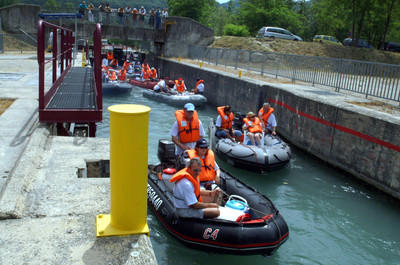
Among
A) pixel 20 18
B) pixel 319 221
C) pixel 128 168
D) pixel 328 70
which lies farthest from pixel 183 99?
pixel 20 18

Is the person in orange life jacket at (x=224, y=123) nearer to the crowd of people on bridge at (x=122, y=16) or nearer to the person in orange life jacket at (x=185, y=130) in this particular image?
the person in orange life jacket at (x=185, y=130)

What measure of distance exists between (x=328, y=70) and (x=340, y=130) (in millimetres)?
5113

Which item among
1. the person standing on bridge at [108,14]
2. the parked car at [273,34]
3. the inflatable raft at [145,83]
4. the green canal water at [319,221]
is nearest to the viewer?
the green canal water at [319,221]

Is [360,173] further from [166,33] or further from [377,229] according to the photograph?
[166,33]

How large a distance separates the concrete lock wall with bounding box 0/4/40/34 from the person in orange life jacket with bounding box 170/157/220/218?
98.8ft

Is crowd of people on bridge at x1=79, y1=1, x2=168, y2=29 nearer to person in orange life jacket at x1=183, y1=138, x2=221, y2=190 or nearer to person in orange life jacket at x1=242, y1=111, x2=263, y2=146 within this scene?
person in orange life jacket at x1=242, y1=111, x2=263, y2=146

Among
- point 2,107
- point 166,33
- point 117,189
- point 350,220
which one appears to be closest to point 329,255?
point 350,220

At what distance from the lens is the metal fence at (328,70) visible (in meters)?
11.9

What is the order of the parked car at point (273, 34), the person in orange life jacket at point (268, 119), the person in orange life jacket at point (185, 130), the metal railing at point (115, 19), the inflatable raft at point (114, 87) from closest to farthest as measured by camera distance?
the person in orange life jacket at point (185, 130)
the person in orange life jacket at point (268, 119)
the inflatable raft at point (114, 87)
the metal railing at point (115, 19)
the parked car at point (273, 34)

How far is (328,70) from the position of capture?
1475 cm

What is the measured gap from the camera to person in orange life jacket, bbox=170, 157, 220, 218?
5355 millimetres

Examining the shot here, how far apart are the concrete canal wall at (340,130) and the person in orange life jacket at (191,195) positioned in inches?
202

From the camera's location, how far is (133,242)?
357 cm

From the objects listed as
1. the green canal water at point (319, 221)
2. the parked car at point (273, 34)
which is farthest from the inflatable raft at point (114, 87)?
the parked car at point (273, 34)
